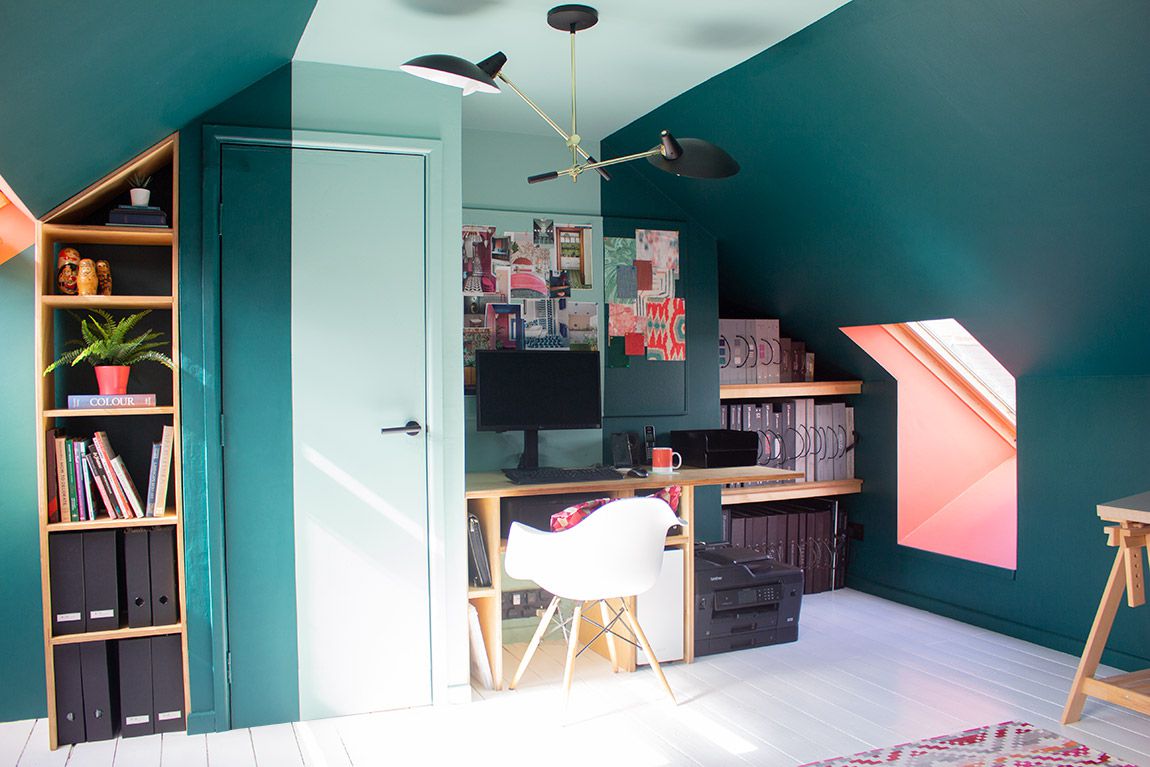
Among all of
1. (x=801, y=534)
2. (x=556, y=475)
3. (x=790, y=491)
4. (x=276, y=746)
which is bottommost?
(x=276, y=746)

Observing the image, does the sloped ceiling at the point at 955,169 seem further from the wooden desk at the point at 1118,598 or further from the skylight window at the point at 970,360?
the wooden desk at the point at 1118,598

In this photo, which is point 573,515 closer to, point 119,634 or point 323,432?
point 323,432

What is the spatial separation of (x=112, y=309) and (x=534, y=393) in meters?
1.77

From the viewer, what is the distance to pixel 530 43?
3404 millimetres

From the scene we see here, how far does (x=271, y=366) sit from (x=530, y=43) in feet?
5.10

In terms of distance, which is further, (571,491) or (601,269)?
(601,269)

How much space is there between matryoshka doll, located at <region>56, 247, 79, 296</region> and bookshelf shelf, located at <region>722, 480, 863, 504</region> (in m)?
3.27

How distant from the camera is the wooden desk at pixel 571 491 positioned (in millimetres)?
3729

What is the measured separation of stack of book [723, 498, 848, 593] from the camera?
505cm

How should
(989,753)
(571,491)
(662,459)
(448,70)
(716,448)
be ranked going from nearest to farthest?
(448,70)
(989,753)
(571,491)
(662,459)
(716,448)

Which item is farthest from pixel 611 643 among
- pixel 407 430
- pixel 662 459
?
pixel 407 430

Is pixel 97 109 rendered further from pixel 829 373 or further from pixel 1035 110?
pixel 829 373

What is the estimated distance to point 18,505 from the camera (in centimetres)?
337

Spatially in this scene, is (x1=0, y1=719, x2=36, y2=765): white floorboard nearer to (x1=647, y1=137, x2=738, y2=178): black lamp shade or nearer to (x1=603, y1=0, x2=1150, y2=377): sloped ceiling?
(x1=647, y1=137, x2=738, y2=178): black lamp shade
